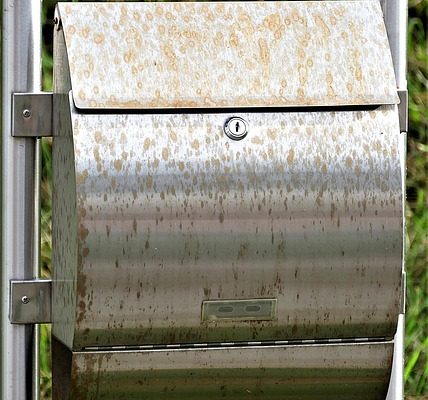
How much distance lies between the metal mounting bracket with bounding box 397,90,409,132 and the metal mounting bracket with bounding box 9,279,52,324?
26.3 inches

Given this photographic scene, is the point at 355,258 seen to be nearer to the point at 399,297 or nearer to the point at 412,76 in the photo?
the point at 399,297

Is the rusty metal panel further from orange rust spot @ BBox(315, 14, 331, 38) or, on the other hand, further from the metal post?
the metal post

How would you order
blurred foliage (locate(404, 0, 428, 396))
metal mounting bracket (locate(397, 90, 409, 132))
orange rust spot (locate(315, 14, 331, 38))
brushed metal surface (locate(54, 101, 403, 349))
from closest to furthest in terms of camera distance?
brushed metal surface (locate(54, 101, 403, 349))
orange rust spot (locate(315, 14, 331, 38))
metal mounting bracket (locate(397, 90, 409, 132))
blurred foliage (locate(404, 0, 428, 396))

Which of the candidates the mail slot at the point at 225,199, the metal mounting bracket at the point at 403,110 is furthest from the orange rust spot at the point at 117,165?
the metal mounting bracket at the point at 403,110

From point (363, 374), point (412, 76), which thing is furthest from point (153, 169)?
point (412, 76)

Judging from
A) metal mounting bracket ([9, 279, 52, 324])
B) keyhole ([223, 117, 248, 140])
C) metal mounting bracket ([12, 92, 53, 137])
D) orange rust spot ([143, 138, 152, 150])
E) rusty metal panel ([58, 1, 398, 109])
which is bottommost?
metal mounting bracket ([9, 279, 52, 324])

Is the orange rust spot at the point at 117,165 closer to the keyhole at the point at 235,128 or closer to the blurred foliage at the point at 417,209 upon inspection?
the keyhole at the point at 235,128

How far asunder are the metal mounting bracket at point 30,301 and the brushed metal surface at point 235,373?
0.08 metres

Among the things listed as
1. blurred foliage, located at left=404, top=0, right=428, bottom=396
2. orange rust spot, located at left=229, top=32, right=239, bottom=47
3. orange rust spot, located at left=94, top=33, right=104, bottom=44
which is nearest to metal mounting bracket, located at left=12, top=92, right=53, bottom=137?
orange rust spot, located at left=94, top=33, right=104, bottom=44

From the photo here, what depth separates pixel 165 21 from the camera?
1.75 meters

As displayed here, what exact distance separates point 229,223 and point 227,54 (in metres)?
0.27

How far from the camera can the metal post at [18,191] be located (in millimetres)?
1833

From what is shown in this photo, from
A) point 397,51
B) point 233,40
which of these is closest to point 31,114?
point 233,40

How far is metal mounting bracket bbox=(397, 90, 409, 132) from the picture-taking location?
1932mm
